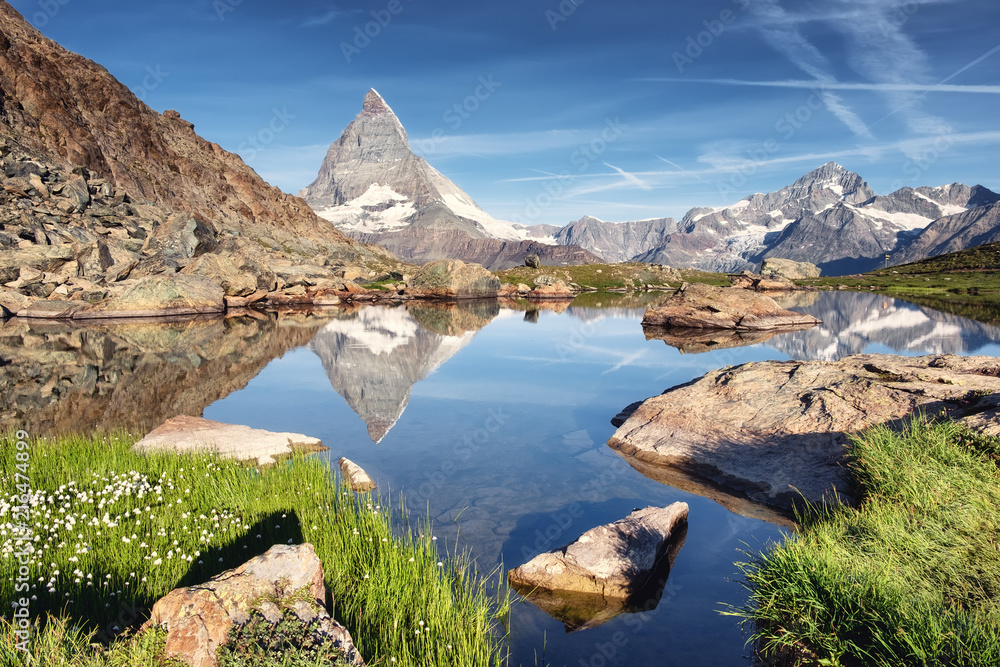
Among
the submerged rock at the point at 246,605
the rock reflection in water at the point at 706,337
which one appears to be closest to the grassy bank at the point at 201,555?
the submerged rock at the point at 246,605

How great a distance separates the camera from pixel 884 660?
5.54m

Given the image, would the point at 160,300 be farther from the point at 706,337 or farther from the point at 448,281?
the point at 706,337

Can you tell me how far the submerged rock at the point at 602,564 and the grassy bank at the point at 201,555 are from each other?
0.86 metres

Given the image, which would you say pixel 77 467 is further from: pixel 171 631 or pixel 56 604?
pixel 171 631

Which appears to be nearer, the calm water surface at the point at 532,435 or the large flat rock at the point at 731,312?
the calm water surface at the point at 532,435

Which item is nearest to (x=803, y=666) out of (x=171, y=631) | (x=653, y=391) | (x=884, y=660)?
(x=884, y=660)

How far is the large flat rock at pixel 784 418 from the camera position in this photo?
42.4 ft

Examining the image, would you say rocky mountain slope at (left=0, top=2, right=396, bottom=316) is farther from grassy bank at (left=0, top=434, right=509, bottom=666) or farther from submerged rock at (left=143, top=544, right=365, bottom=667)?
submerged rock at (left=143, top=544, right=365, bottom=667)

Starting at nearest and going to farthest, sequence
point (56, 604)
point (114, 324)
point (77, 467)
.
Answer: point (56, 604), point (77, 467), point (114, 324)

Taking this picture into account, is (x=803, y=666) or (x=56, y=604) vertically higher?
(x=803, y=666)

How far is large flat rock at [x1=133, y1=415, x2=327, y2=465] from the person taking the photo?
14.1 m

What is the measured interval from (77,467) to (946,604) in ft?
50.1

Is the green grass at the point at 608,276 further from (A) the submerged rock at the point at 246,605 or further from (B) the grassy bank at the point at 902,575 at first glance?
(A) the submerged rock at the point at 246,605

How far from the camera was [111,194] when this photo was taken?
92625 mm
